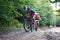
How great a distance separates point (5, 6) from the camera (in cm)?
1195

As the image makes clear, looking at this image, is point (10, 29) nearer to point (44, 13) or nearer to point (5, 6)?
point (5, 6)

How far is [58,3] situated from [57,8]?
836 millimetres

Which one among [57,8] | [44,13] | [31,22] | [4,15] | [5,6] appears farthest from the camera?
[57,8]

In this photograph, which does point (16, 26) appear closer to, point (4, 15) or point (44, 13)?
point (4, 15)

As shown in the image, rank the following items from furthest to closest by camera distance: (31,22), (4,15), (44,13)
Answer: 1. (44,13)
2. (31,22)
3. (4,15)

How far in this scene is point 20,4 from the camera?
13664 millimetres

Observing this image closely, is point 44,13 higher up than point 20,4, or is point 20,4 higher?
point 20,4

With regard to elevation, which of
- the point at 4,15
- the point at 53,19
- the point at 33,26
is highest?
the point at 4,15

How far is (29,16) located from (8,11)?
2.49 meters

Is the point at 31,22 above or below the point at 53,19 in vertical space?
above

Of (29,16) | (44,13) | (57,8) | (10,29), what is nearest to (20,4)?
(29,16)

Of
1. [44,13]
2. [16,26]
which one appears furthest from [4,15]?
[44,13]

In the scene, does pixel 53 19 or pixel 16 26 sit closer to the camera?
pixel 16 26

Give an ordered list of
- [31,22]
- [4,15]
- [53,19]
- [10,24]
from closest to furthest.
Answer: [4,15], [31,22], [10,24], [53,19]
